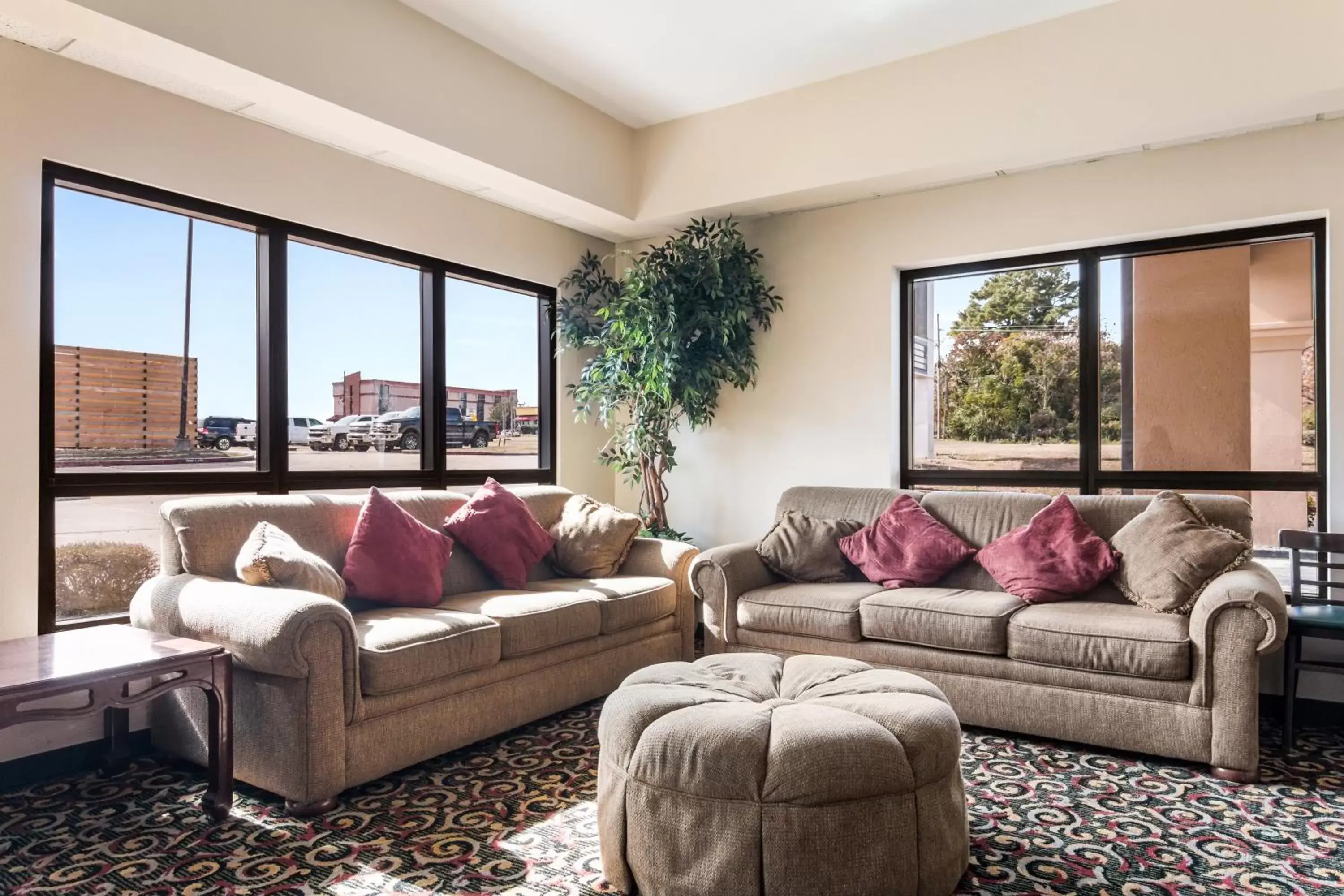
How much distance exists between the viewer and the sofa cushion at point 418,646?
2.85 m

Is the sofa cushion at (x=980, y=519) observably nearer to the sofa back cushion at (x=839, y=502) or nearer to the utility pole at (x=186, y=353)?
the sofa back cushion at (x=839, y=502)

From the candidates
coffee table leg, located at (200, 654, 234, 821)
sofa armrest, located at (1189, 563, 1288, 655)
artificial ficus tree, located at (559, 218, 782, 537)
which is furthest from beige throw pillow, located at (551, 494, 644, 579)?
sofa armrest, located at (1189, 563, 1288, 655)

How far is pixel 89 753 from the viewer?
10.3 ft

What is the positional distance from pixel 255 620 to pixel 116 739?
921mm

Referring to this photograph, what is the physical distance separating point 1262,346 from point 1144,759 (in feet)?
7.17

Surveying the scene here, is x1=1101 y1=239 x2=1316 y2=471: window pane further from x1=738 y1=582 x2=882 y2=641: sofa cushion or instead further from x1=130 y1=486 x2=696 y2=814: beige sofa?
x1=130 y1=486 x2=696 y2=814: beige sofa

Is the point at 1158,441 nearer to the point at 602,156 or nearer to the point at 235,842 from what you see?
the point at 602,156

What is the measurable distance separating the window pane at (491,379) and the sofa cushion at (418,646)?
1817 mm

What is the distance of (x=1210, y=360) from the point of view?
14.1ft

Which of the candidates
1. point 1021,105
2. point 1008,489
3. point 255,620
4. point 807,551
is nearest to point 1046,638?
point 807,551

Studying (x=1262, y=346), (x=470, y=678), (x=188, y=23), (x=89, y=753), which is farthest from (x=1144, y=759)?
(x=188, y=23)

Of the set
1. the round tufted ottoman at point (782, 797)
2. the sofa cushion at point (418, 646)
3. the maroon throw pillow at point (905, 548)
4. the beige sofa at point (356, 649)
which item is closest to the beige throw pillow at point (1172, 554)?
the maroon throw pillow at point (905, 548)

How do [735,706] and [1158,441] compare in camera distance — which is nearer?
[735,706]

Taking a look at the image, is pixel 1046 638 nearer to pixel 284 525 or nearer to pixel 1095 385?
pixel 1095 385
